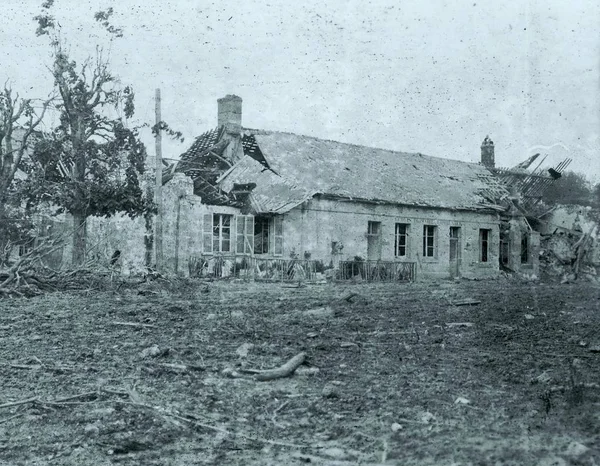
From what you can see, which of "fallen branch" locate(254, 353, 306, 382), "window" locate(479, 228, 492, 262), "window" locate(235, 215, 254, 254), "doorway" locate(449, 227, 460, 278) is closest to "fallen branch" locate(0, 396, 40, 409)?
"fallen branch" locate(254, 353, 306, 382)

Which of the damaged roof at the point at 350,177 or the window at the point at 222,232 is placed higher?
the damaged roof at the point at 350,177

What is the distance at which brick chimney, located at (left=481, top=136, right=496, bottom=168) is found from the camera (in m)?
33.5

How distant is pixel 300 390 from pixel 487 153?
1184 inches

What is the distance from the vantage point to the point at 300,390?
5.59 m

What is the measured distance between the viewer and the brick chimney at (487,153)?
110 ft

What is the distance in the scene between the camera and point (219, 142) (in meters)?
24.9

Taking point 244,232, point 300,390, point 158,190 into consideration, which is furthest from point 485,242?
point 300,390

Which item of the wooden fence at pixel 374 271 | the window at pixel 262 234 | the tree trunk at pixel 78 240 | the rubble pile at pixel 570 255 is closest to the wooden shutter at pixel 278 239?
the window at pixel 262 234

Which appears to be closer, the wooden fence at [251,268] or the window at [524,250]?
the wooden fence at [251,268]

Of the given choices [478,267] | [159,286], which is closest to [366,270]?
[478,267]

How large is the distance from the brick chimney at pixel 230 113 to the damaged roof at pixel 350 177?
0.46 m

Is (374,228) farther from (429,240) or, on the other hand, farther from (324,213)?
(429,240)

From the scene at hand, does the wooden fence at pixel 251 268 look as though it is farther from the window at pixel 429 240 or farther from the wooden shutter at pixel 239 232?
the window at pixel 429 240

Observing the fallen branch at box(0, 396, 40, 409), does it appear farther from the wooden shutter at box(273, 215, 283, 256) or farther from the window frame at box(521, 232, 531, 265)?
the window frame at box(521, 232, 531, 265)
